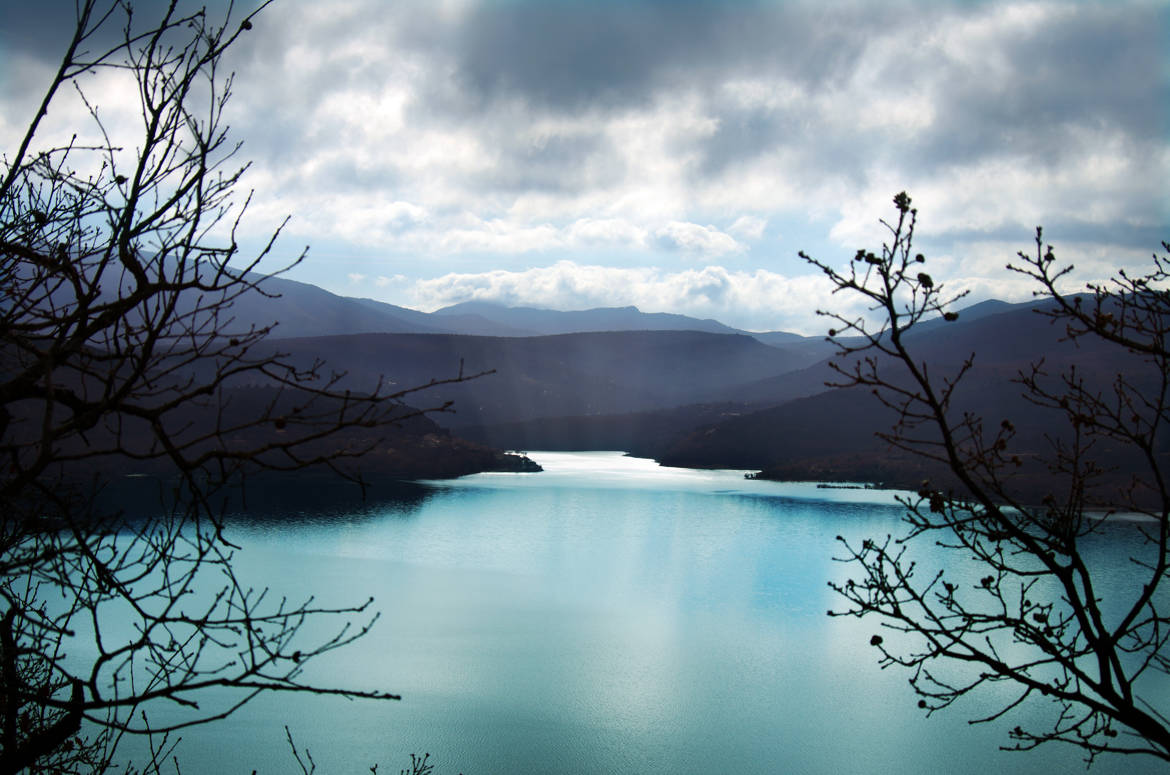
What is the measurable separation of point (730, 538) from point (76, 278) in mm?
31191

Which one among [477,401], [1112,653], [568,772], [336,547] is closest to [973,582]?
[568,772]

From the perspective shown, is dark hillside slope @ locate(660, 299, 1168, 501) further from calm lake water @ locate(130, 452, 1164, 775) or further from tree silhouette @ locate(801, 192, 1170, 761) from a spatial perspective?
calm lake water @ locate(130, 452, 1164, 775)

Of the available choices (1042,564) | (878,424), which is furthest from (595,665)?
(878,424)

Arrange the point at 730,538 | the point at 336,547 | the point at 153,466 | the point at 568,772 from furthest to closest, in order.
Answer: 1. the point at 153,466
2. the point at 730,538
3. the point at 336,547
4. the point at 568,772

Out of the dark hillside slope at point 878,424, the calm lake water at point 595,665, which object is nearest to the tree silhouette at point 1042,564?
the calm lake water at point 595,665

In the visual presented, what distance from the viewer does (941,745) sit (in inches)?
559

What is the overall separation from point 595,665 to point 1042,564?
39.2 ft

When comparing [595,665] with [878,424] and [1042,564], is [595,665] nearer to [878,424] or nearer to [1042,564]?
[1042,564]

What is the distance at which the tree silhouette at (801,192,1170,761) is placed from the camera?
3.17 metres

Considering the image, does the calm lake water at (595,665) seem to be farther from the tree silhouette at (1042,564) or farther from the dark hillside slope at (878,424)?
the dark hillside slope at (878,424)

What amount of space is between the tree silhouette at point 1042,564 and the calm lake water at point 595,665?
135 centimetres

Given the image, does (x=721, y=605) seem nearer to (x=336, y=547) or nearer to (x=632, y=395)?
(x=336, y=547)

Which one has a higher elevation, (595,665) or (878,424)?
(878,424)

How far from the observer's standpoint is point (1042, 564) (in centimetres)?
2102
